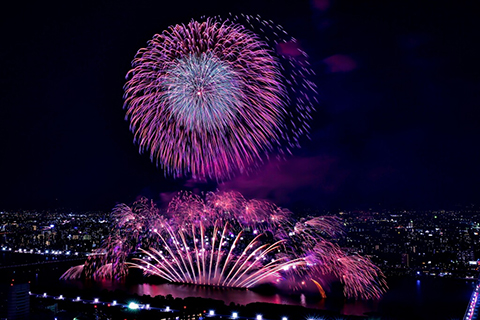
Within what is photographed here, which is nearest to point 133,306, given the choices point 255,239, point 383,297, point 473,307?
point 255,239

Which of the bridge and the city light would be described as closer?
the city light

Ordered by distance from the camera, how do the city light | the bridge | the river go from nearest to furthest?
1. the city light
2. the bridge
3. the river

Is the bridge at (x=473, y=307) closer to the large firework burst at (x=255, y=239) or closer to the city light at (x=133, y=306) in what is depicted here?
the large firework burst at (x=255, y=239)

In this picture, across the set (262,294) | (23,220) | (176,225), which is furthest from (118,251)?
(23,220)

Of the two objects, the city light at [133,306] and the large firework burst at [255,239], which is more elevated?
the large firework burst at [255,239]

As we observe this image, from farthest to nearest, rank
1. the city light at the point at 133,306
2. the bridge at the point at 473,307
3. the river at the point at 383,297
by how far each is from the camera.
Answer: the river at the point at 383,297 < the bridge at the point at 473,307 < the city light at the point at 133,306

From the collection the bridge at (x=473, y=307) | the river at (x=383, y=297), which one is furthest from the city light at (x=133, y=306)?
the bridge at (x=473, y=307)

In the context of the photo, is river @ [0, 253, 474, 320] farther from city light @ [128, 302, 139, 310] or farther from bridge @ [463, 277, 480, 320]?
city light @ [128, 302, 139, 310]

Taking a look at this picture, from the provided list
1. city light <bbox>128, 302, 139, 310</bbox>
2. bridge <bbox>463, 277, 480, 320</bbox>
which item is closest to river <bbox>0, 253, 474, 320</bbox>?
bridge <bbox>463, 277, 480, 320</bbox>

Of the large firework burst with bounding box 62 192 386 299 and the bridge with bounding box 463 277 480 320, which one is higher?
the large firework burst with bounding box 62 192 386 299

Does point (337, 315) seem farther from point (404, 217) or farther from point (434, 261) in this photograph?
point (404, 217)

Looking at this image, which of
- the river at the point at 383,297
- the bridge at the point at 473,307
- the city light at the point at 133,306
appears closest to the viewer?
the city light at the point at 133,306
